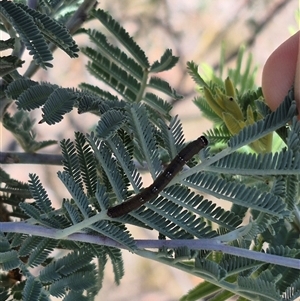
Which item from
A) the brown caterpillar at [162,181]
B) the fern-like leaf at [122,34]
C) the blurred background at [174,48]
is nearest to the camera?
the brown caterpillar at [162,181]

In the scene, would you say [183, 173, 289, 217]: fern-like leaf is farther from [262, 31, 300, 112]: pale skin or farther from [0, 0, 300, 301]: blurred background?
[0, 0, 300, 301]: blurred background

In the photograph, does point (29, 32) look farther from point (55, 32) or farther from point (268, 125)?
point (268, 125)

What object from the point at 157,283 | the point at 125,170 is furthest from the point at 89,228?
the point at 157,283

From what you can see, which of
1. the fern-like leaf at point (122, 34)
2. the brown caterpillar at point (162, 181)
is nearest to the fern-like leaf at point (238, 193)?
the brown caterpillar at point (162, 181)

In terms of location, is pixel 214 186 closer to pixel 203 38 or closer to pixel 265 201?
pixel 265 201

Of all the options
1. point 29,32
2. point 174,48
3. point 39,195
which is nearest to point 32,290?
point 39,195

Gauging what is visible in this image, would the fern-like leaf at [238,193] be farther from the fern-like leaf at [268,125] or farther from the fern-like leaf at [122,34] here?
the fern-like leaf at [122,34]
